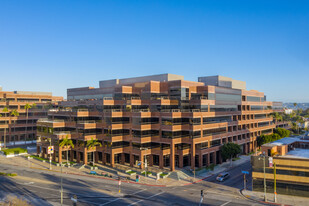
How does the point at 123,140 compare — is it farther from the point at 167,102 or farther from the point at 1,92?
the point at 1,92

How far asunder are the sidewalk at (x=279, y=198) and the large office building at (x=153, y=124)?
21.0m

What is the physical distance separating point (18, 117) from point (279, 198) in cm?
12536

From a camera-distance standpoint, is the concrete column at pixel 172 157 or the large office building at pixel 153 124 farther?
the large office building at pixel 153 124

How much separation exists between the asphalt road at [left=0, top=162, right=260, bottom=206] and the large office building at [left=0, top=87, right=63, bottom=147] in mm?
67422

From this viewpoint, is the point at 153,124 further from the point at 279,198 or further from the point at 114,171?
the point at 279,198

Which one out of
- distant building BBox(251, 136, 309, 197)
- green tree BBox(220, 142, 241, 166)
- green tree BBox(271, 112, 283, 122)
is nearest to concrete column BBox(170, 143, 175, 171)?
green tree BBox(220, 142, 241, 166)

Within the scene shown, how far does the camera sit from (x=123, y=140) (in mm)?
79125

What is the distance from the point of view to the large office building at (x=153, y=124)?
74.6 m

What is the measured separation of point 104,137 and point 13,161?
36.8 meters

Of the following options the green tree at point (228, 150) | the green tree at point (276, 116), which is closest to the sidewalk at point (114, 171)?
the green tree at point (228, 150)

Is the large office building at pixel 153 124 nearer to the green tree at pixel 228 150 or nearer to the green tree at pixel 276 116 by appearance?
the green tree at pixel 228 150

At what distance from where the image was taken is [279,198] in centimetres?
5147

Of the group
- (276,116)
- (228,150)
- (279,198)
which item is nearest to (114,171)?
(228,150)

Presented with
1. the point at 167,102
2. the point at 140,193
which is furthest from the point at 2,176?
the point at 167,102
